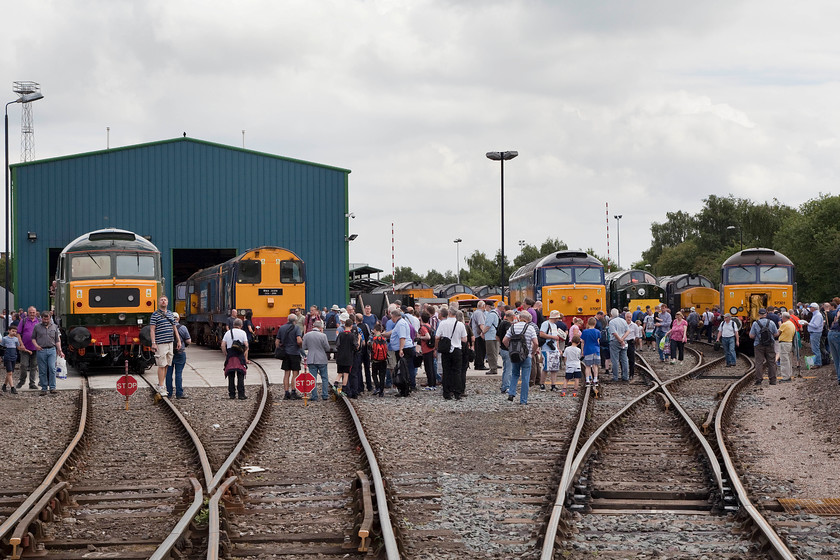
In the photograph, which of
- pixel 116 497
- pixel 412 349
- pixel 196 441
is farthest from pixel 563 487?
pixel 412 349

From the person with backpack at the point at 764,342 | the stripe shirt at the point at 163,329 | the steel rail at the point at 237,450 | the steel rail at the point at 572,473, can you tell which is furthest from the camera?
the person with backpack at the point at 764,342

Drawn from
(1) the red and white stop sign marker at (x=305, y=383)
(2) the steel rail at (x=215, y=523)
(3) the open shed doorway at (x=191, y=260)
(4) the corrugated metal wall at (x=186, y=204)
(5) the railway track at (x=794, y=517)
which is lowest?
(5) the railway track at (x=794, y=517)

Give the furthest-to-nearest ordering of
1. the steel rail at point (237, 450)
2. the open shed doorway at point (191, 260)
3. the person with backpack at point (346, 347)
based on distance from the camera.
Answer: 1. the open shed doorway at point (191, 260)
2. the person with backpack at point (346, 347)
3. the steel rail at point (237, 450)

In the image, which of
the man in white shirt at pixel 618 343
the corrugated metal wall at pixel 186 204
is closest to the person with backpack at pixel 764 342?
the man in white shirt at pixel 618 343

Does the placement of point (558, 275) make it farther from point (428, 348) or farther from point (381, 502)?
point (381, 502)

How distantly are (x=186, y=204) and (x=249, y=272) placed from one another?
31.1 ft

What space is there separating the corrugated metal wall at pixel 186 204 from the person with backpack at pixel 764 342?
2295 cm

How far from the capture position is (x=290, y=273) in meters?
33.6

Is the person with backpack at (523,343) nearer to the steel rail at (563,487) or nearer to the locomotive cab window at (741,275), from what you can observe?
the steel rail at (563,487)

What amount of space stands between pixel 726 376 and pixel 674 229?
92245 millimetres

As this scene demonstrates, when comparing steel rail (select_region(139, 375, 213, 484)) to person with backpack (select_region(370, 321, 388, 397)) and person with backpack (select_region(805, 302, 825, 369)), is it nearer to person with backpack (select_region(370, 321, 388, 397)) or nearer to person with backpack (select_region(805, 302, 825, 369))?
person with backpack (select_region(370, 321, 388, 397))

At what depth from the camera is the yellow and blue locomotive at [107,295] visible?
24.8 meters

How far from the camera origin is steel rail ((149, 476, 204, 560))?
705 centimetres

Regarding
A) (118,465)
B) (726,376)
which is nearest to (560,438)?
(118,465)
